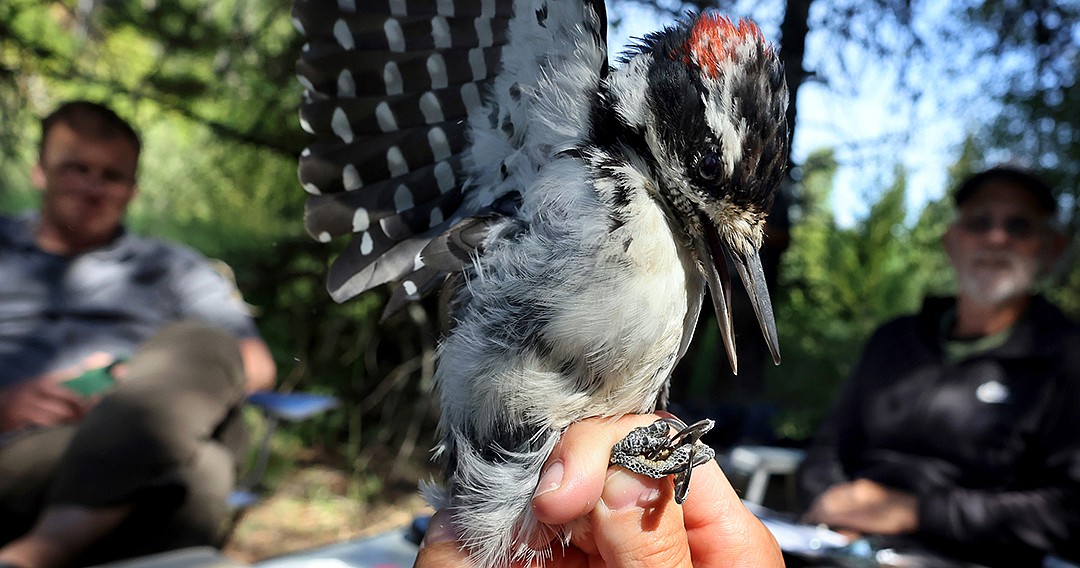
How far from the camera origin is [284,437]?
4906mm

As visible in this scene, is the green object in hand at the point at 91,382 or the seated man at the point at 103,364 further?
the green object in hand at the point at 91,382

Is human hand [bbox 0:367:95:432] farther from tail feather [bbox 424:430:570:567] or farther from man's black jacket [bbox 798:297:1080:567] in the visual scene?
man's black jacket [bbox 798:297:1080:567]

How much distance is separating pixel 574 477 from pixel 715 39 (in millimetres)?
540

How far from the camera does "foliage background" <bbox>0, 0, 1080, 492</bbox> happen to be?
326 centimetres

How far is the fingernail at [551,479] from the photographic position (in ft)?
2.70

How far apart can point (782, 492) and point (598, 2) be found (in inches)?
119

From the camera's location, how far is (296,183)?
405cm

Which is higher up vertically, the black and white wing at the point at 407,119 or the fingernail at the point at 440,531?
the black and white wing at the point at 407,119

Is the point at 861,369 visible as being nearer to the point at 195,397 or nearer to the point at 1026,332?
the point at 1026,332

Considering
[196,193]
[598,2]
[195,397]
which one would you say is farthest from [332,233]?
[196,193]

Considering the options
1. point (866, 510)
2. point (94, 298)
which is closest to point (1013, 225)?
point (866, 510)

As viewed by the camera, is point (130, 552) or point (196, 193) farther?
point (196, 193)

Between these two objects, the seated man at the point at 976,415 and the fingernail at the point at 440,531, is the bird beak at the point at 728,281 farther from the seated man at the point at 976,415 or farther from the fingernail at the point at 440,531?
the seated man at the point at 976,415

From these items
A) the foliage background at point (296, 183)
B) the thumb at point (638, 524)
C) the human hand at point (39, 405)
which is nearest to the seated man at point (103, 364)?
the human hand at point (39, 405)
